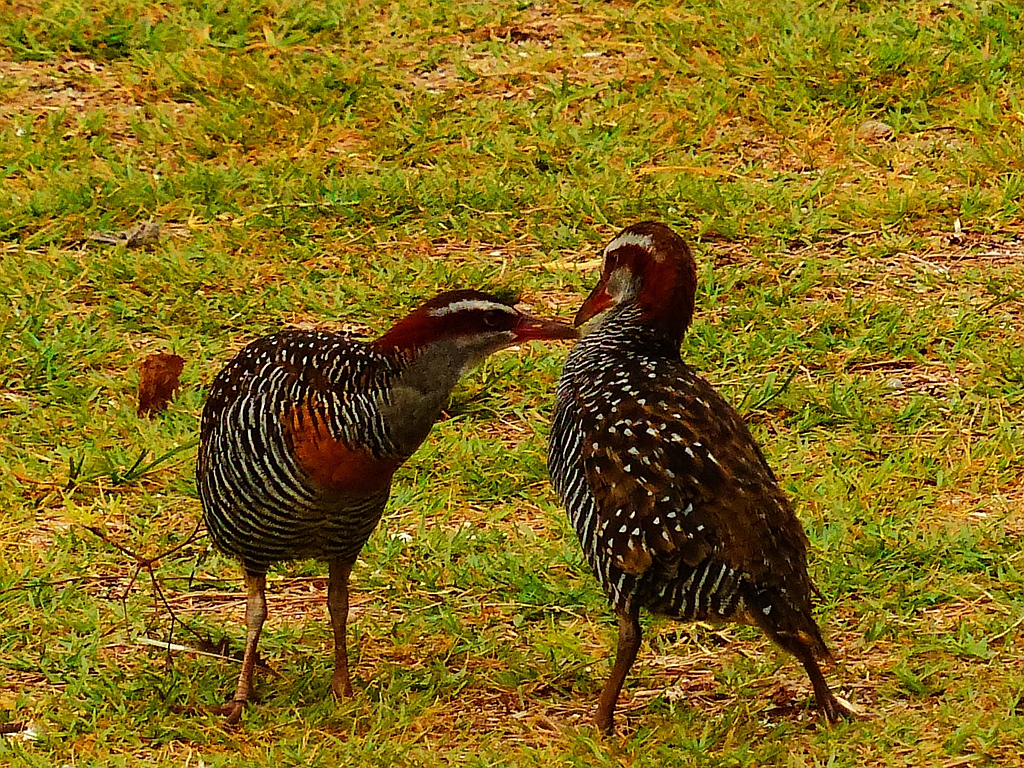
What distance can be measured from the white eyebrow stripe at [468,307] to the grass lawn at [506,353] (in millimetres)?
1078

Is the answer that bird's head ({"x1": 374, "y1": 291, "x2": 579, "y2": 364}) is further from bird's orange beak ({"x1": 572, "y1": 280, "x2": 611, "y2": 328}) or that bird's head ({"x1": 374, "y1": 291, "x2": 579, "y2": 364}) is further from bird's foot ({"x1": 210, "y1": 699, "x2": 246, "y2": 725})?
bird's foot ({"x1": 210, "y1": 699, "x2": 246, "y2": 725})

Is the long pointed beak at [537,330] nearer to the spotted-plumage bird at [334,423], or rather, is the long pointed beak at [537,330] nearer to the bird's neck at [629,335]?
the spotted-plumage bird at [334,423]

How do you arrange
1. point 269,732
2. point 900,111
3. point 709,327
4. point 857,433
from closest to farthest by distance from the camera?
point 269,732 → point 857,433 → point 709,327 → point 900,111

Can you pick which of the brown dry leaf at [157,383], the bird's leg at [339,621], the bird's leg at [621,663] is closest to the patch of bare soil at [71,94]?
the brown dry leaf at [157,383]

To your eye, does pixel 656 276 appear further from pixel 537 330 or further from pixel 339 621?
pixel 339 621

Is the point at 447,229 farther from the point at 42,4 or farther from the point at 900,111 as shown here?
the point at 42,4

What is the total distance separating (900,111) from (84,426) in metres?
4.40

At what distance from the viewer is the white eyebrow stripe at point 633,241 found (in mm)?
5023

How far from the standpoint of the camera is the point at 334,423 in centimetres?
438

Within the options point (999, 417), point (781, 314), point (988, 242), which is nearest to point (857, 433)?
point (999, 417)

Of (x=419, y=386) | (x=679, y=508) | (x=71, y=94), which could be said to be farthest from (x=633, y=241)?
(x=71, y=94)

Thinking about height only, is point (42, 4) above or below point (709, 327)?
above

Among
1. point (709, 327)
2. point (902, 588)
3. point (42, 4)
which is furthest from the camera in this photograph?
point (42, 4)

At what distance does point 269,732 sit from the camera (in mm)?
4586
